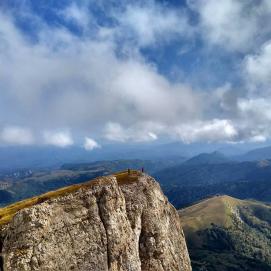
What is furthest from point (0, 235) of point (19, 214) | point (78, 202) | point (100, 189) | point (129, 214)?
point (129, 214)

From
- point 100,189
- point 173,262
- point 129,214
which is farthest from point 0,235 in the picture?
point 173,262

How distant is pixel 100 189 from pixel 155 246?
14887 mm

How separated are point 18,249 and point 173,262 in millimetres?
29796

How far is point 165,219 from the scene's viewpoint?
247ft

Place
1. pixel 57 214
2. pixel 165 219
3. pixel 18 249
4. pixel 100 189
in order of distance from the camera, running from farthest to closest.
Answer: pixel 165 219 → pixel 100 189 → pixel 57 214 → pixel 18 249

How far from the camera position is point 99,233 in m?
60.8

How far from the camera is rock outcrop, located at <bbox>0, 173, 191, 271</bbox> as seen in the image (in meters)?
55.2

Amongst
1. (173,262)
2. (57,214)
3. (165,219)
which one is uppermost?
(57,214)

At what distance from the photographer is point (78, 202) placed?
62.0 m

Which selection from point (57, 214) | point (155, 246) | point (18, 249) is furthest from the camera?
point (155, 246)

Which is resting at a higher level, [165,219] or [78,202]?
[78,202]

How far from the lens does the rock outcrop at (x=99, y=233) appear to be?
181ft

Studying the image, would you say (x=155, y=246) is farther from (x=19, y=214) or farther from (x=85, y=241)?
(x=19, y=214)

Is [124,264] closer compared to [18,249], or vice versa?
[18,249]
